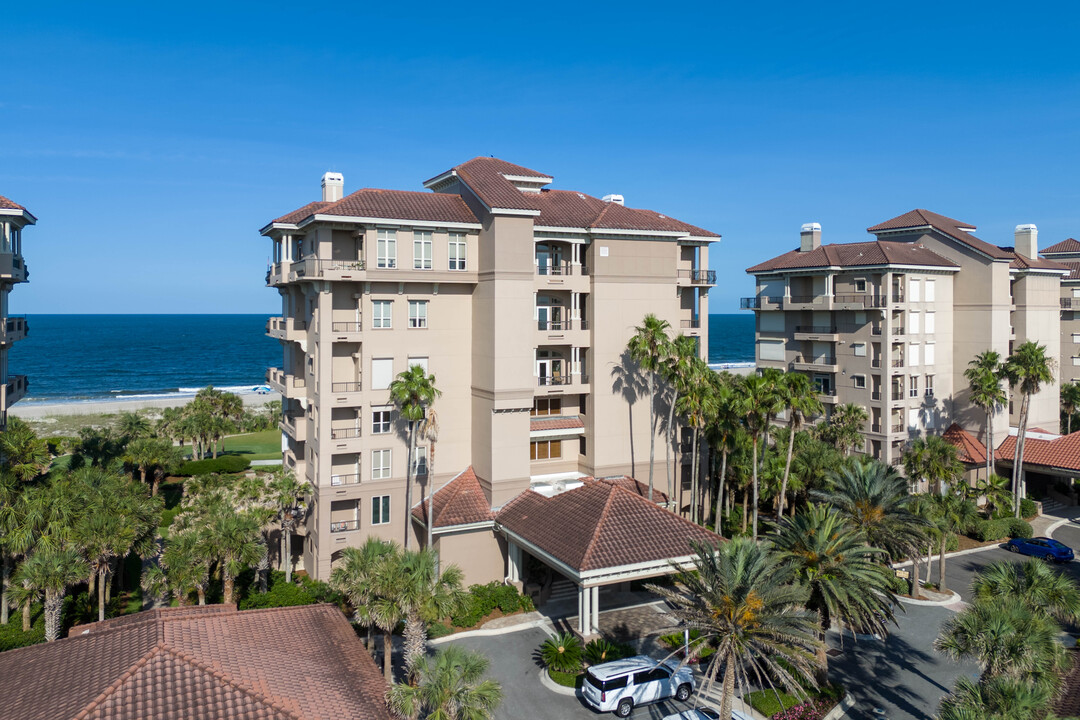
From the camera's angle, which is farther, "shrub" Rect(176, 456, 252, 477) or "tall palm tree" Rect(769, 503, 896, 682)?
"shrub" Rect(176, 456, 252, 477)

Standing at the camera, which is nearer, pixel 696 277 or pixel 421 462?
pixel 421 462

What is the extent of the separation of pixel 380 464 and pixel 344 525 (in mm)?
3574

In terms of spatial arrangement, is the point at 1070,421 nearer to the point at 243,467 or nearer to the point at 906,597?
the point at 906,597

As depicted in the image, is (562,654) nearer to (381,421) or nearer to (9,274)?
(381,421)

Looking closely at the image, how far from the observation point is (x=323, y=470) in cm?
3725

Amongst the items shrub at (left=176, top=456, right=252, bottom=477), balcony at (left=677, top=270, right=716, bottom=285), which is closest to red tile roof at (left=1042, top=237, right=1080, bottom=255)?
balcony at (left=677, top=270, right=716, bottom=285)

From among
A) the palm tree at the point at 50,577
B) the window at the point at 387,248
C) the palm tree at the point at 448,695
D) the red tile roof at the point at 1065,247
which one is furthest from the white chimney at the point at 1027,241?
the palm tree at the point at 50,577

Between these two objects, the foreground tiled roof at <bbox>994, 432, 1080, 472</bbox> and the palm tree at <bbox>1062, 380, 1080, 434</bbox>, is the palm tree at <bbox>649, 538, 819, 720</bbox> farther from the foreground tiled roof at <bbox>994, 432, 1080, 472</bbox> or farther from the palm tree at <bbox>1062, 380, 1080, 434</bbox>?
the palm tree at <bbox>1062, 380, 1080, 434</bbox>

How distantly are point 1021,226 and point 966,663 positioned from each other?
47.7m

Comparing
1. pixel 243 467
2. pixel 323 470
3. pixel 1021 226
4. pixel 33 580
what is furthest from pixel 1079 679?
pixel 243 467

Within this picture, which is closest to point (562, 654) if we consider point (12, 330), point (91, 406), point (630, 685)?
point (630, 685)

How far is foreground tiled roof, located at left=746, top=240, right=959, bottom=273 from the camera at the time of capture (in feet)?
181

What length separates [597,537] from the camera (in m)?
32.0

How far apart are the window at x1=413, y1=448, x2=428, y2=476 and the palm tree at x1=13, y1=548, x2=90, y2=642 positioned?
50.4 ft
